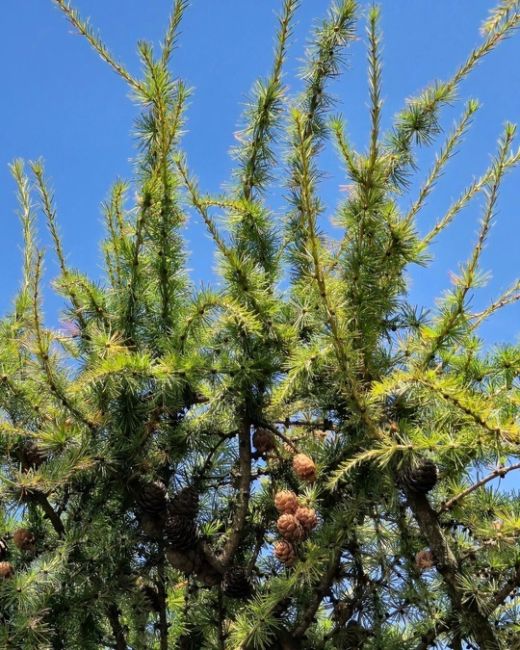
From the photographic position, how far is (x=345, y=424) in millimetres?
1135

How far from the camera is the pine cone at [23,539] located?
1185mm

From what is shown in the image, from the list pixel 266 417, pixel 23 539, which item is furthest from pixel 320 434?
pixel 23 539

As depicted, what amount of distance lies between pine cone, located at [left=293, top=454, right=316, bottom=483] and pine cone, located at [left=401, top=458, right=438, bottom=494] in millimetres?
140

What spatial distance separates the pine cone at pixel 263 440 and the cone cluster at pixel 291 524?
0.14 m

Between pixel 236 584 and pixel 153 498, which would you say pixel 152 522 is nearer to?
pixel 153 498

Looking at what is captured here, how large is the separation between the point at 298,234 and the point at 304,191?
0.31 m

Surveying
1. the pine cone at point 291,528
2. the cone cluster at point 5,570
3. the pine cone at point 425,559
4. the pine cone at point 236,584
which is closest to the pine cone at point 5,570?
the cone cluster at point 5,570

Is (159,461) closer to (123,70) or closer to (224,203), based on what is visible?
(224,203)

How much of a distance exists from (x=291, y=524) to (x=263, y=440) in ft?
0.62

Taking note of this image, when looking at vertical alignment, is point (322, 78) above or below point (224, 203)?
above

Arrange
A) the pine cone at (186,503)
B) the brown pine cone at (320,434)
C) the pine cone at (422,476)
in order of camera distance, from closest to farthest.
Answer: the pine cone at (422,476) < the pine cone at (186,503) < the brown pine cone at (320,434)

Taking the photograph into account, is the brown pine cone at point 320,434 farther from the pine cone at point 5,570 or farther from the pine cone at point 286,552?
the pine cone at point 5,570

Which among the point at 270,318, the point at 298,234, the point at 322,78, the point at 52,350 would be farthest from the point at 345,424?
the point at 322,78

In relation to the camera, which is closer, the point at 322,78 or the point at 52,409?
the point at 52,409
